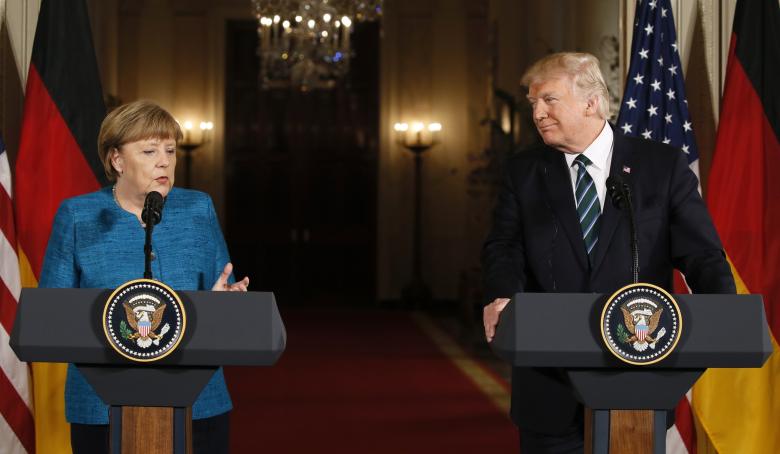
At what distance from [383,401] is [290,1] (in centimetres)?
499

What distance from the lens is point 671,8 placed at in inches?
193

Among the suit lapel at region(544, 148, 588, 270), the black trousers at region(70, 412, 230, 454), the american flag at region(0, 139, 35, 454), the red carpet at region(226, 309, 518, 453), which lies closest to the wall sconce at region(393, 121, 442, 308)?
the red carpet at region(226, 309, 518, 453)

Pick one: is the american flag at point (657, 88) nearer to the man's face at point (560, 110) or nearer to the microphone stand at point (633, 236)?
the man's face at point (560, 110)

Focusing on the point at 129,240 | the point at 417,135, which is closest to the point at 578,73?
the point at 129,240

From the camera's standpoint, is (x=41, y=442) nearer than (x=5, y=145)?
Yes

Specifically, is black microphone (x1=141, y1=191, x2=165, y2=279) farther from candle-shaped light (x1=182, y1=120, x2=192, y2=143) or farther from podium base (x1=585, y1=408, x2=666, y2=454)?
candle-shaped light (x1=182, y1=120, x2=192, y2=143)

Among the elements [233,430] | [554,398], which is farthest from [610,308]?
[233,430]

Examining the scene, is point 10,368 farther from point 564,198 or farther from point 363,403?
point 363,403

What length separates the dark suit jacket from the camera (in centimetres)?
286

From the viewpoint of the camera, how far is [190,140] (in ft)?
50.0

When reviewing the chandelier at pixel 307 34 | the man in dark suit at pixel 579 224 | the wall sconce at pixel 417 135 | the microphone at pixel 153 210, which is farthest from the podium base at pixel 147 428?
the wall sconce at pixel 417 135

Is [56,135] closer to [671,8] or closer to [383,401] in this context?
[671,8]

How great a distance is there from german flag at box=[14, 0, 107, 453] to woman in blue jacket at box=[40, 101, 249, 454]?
61.8 inches

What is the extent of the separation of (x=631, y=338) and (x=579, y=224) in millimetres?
719
